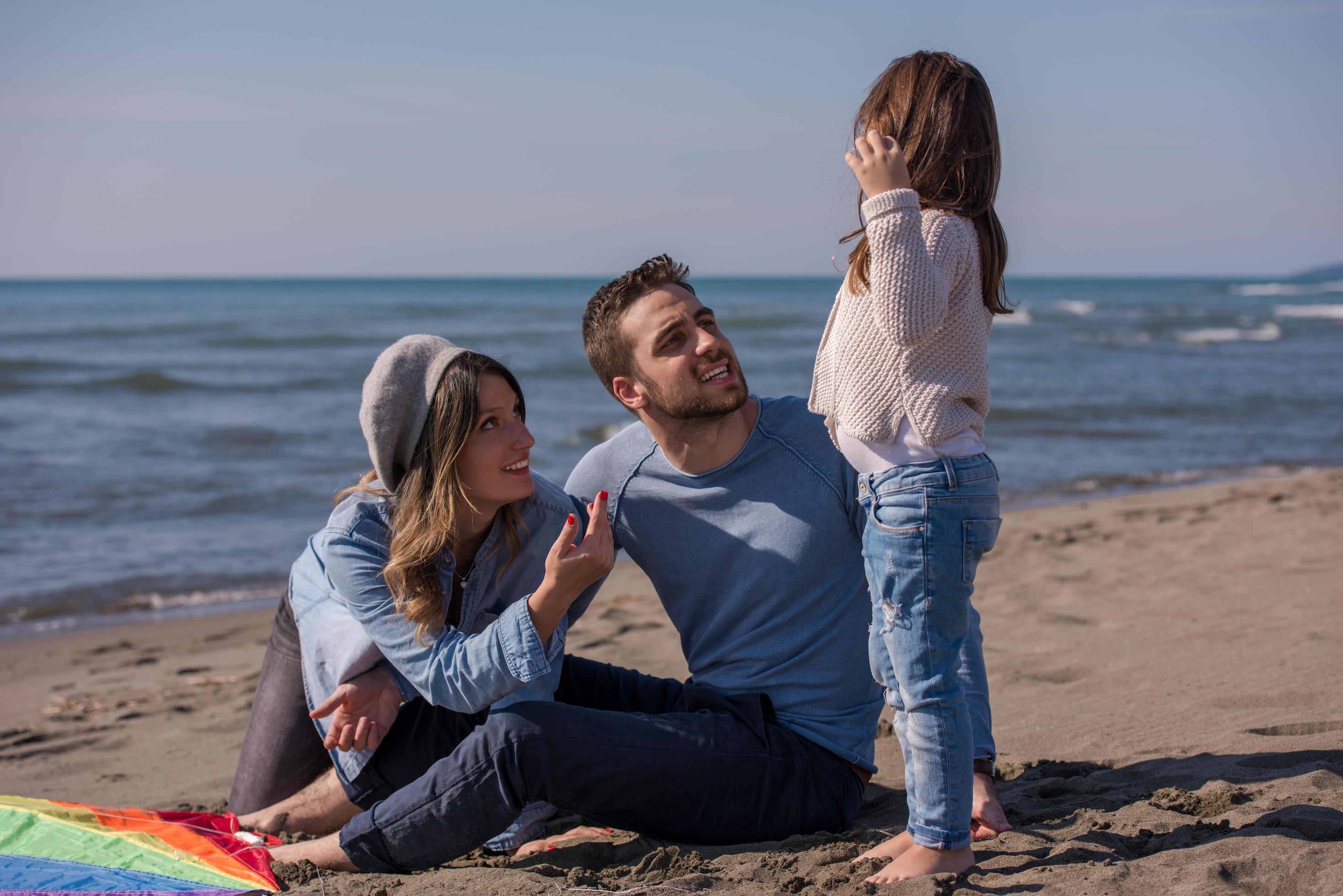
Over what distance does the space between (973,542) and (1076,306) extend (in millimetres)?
47250

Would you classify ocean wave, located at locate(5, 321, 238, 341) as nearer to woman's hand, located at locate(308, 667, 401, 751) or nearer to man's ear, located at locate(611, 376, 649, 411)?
woman's hand, located at locate(308, 667, 401, 751)

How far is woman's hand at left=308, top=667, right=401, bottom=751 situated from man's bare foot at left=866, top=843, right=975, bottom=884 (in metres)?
1.29

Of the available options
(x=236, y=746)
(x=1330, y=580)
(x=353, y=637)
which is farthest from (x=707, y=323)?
(x=1330, y=580)

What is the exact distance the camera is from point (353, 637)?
2.71 metres

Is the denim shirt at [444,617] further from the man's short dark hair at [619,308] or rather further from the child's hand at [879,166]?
the child's hand at [879,166]

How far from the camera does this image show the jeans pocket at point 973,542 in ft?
7.33

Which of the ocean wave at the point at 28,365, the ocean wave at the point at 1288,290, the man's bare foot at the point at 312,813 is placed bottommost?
the man's bare foot at the point at 312,813

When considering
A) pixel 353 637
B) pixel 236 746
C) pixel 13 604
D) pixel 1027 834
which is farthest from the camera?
pixel 13 604

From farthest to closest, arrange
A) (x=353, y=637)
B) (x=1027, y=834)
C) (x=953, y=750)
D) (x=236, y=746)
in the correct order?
1. (x=236, y=746)
2. (x=353, y=637)
3. (x=1027, y=834)
4. (x=953, y=750)

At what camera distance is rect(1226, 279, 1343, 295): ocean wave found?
61.4m

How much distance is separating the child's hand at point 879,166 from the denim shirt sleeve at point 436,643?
4.04ft

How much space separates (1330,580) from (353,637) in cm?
432

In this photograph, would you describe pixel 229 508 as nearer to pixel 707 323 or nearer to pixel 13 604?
pixel 13 604

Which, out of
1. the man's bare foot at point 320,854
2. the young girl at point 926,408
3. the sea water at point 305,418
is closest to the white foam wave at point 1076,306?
the sea water at point 305,418
